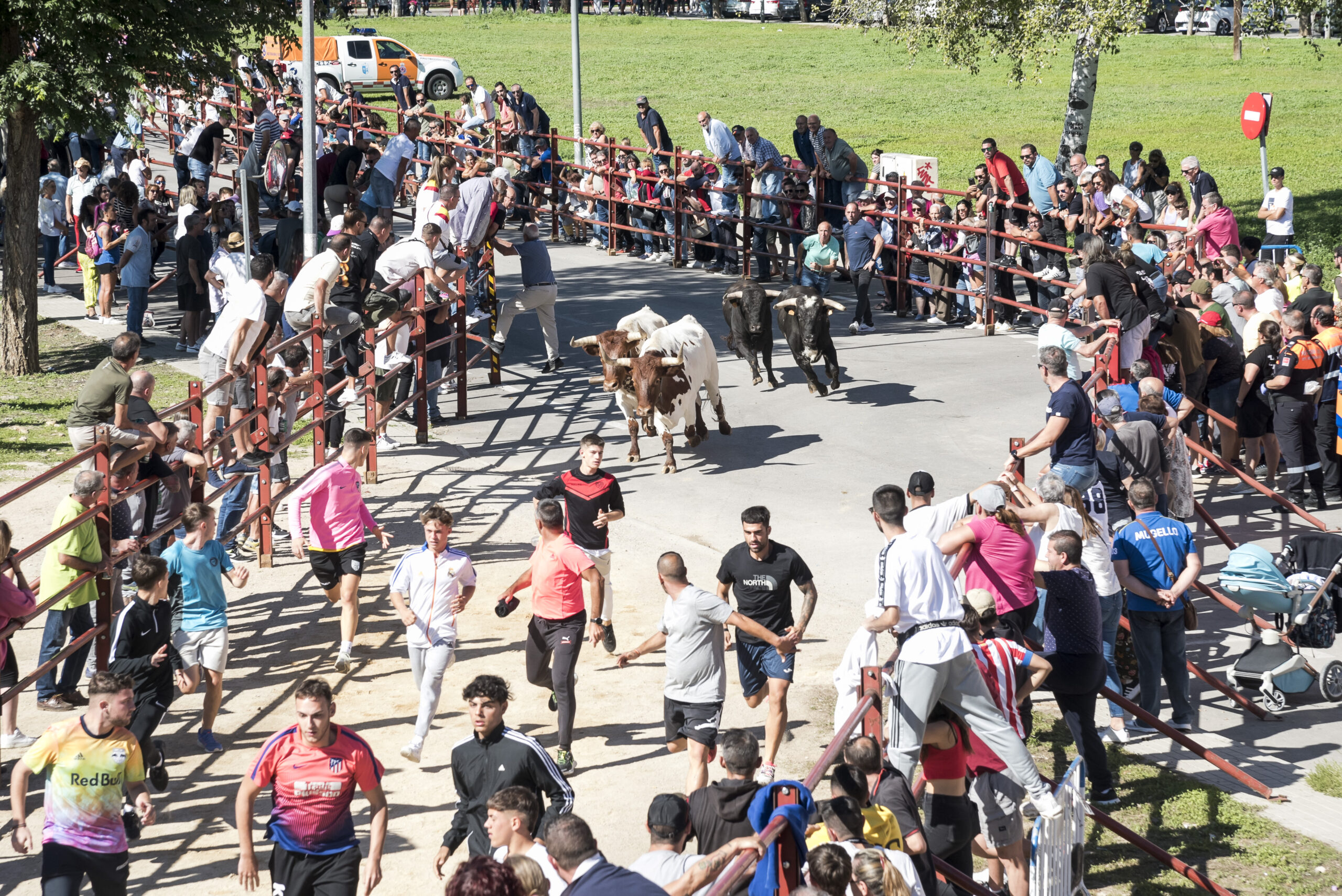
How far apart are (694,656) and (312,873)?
249 cm

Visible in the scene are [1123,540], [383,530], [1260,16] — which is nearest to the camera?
[1123,540]

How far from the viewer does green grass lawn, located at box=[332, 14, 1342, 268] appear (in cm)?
3020

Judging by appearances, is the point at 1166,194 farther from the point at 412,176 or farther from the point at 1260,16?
the point at 412,176

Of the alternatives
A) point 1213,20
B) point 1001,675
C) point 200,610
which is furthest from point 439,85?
point 1001,675

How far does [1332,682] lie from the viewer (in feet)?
32.7

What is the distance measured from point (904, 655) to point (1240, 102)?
111 ft

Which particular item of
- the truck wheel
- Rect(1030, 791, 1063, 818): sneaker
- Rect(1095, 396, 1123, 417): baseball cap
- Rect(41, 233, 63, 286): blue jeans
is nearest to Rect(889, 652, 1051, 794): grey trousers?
Rect(1030, 791, 1063, 818): sneaker

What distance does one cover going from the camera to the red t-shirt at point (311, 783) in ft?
21.1

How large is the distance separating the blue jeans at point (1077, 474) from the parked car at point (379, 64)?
3104cm

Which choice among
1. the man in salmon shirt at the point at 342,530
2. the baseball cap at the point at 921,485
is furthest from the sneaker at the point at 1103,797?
the man in salmon shirt at the point at 342,530

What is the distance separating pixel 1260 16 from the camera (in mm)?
22141

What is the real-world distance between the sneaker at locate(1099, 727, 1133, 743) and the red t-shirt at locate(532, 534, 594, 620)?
3.54 m

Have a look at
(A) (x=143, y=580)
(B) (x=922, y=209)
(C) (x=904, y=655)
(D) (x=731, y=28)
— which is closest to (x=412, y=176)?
(B) (x=922, y=209)

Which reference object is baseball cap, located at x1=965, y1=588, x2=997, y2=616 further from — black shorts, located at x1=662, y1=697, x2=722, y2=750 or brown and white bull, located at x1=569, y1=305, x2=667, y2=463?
brown and white bull, located at x1=569, y1=305, x2=667, y2=463
